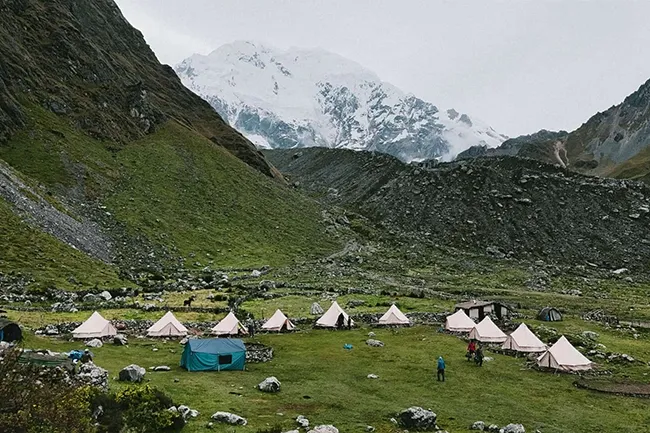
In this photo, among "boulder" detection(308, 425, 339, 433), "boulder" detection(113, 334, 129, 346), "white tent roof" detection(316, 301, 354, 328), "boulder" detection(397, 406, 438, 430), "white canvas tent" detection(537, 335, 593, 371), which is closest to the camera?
"boulder" detection(308, 425, 339, 433)

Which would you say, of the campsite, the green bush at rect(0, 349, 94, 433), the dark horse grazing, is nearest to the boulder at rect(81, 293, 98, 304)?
the campsite

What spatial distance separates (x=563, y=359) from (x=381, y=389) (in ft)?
52.0

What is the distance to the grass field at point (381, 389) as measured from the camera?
100 ft

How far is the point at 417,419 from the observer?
1127 inches

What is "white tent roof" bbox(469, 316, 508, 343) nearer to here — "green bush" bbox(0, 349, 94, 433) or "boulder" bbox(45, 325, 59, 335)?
"boulder" bbox(45, 325, 59, 335)

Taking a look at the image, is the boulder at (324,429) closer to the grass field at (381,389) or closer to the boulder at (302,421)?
the boulder at (302,421)

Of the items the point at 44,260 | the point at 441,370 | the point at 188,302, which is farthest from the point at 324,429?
the point at 44,260

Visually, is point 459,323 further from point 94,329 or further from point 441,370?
point 94,329

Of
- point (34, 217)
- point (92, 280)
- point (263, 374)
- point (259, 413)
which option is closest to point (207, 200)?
point (34, 217)

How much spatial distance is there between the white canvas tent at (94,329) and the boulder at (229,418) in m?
24.7

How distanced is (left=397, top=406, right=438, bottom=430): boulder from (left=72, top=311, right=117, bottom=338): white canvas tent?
29.7 metres

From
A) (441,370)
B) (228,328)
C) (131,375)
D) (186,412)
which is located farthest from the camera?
(228,328)

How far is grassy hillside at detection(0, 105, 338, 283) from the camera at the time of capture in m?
108

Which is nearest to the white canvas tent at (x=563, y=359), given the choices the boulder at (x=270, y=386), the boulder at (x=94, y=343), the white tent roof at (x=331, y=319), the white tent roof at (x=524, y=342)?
the white tent roof at (x=524, y=342)
